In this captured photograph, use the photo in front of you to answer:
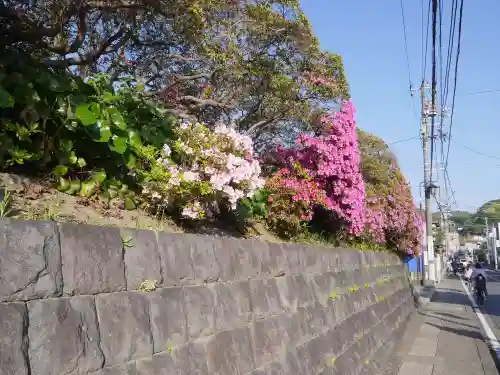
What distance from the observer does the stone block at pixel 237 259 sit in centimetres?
425

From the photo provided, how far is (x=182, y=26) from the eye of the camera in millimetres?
6586

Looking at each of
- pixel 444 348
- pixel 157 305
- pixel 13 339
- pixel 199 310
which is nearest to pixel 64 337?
pixel 13 339

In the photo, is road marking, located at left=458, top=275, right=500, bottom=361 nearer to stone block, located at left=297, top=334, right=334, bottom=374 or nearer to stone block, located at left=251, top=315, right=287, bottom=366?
stone block, located at left=297, top=334, right=334, bottom=374

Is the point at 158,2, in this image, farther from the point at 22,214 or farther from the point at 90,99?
the point at 22,214

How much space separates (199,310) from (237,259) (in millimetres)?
850

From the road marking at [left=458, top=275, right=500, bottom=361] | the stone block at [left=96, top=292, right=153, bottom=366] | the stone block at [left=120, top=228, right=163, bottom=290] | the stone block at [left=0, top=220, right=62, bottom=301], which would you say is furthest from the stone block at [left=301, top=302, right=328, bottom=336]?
the road marking at [left=458, top=275, right=500, bottom=361]

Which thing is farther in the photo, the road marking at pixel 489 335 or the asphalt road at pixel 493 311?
the asphalt road at pixel 493 311

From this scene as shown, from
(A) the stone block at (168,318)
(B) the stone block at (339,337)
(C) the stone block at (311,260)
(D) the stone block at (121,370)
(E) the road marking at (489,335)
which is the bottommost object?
(E) the road marking at (489,335)

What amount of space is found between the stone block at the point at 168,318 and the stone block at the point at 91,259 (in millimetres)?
317

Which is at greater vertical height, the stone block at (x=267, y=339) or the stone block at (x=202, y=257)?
the stone block at (x=202, y=257)

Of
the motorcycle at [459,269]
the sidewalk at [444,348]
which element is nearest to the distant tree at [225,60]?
the sidewalk at [444,348]

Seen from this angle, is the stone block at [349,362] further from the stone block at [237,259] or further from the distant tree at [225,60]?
the distant tree at [225,60]

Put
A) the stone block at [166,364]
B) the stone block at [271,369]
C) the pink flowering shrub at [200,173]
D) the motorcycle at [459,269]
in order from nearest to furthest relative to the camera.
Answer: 1. the stone block at [166,364]
2. the stone block at [271,369]
3. the pink flowering shrub at [200,173]
4. the motorcycle at [459,269]

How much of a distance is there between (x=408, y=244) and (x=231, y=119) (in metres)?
8.84
